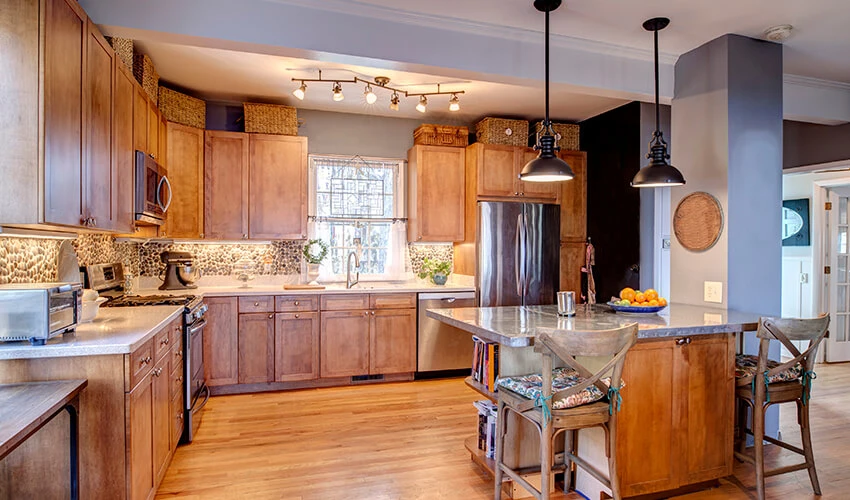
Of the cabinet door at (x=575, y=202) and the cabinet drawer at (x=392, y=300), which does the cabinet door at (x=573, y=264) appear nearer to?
the cabinet door at (x=575, y=202)

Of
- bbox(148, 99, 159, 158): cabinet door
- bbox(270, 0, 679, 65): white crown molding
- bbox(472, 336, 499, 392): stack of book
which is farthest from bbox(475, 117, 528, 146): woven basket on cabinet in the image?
bbox(148, 99, 159, 158): cabinet door

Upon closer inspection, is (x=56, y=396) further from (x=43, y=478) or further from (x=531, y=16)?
(x=531, y=16)

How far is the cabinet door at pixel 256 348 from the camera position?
431 centimetres

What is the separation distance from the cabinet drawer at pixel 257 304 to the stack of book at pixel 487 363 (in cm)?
230

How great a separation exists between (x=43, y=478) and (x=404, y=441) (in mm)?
1979

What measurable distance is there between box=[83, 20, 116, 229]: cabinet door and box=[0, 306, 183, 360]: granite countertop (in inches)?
19.8

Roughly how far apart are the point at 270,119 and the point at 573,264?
3458mm

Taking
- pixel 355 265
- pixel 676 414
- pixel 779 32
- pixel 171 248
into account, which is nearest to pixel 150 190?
pixel 171 248

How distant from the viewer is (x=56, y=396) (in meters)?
1.71

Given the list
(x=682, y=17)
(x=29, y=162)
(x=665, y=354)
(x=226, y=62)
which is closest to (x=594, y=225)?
(x=682, y=17)

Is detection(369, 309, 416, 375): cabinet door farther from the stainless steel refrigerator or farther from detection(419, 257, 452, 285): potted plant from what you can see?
the stainless steel refrigerator

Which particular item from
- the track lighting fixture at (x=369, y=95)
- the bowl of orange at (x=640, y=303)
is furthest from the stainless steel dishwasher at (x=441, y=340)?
the bowl of orange at (x=640, y=303)

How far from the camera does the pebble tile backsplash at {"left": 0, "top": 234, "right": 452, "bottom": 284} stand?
275 centimetres

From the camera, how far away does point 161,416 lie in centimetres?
259
